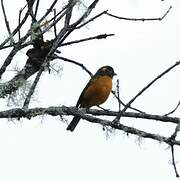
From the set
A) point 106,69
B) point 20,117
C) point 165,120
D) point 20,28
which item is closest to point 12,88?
point 20,117

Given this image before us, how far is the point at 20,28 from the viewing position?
4.03 m

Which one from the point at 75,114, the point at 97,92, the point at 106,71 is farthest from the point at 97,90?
the point at 75,114

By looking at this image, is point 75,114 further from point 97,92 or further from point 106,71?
point 106,71

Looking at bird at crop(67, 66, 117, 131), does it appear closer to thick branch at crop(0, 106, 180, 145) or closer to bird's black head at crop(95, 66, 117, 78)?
bird's black head at crop(95, 66, 117, 78)

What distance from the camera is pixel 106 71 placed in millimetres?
8008

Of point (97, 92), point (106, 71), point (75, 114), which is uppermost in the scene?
point (106, 71)

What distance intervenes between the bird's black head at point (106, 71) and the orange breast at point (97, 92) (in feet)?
0.65

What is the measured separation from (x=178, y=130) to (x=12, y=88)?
1.33 metres

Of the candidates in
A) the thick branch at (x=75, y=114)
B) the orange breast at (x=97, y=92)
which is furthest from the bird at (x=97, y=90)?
the thick branch at (x=75, y=114)

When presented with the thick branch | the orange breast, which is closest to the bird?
the orange breast

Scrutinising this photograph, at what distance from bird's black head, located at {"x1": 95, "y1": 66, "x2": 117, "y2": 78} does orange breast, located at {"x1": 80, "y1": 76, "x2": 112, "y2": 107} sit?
0.65 ft

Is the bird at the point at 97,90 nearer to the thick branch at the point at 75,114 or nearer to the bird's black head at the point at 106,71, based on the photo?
the bird's black head at the point at 106,71

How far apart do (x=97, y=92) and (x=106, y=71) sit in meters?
0.62

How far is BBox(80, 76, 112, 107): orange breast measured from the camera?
7.42 metres
